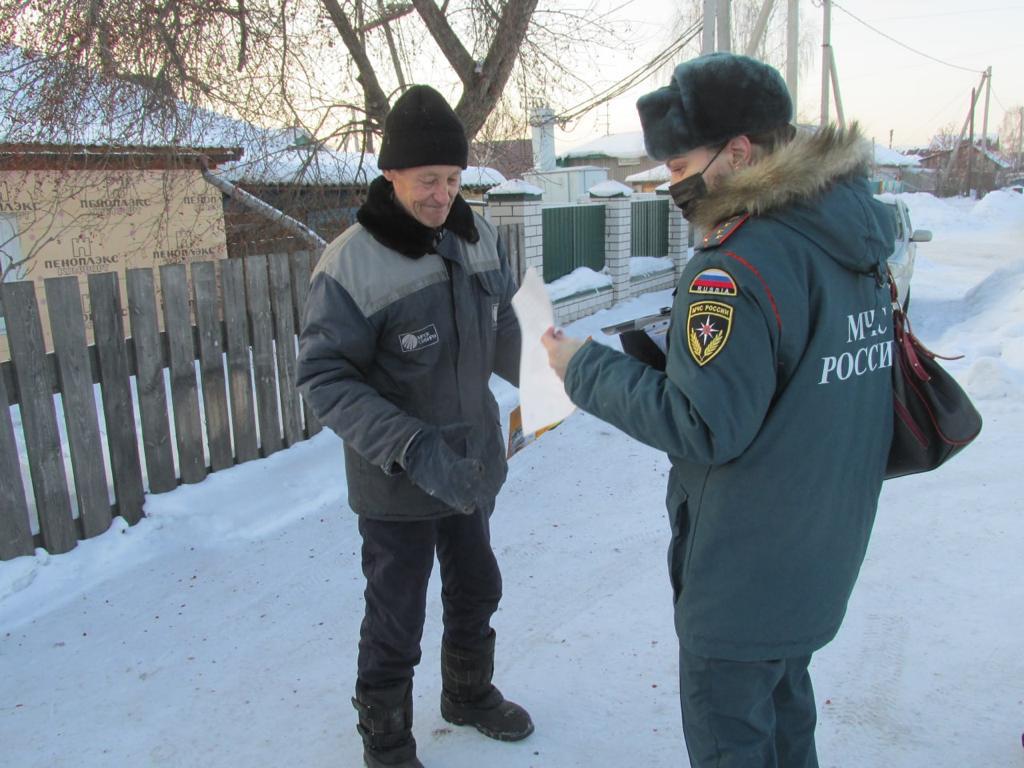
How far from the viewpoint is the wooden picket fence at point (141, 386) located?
3.56 meters

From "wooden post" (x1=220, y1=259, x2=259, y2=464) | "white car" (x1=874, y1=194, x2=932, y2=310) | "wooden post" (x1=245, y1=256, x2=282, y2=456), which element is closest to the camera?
"wooden post" (x1=220, y1=259, x2=259, y2=464)

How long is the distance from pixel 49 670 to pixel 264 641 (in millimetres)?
754

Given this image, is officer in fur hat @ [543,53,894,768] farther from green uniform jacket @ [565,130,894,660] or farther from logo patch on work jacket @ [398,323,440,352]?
logo patch on work jacket @ [398,323,440,352]

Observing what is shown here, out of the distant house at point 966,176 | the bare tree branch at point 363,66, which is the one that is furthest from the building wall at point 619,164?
the bare tree branch at point 363,66

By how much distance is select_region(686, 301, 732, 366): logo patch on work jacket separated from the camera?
1.33 meters

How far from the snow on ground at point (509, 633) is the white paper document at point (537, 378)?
1201 mm

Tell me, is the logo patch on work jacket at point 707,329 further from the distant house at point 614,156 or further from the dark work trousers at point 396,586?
the distant house at point 614,156

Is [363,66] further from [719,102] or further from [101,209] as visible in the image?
[719,102]

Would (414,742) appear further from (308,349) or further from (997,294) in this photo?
(997,294)

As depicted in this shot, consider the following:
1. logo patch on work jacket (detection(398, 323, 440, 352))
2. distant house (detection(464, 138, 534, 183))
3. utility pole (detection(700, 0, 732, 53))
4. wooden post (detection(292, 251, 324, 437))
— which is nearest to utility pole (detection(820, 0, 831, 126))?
utility pole (detection(700, 0, 732, 53))

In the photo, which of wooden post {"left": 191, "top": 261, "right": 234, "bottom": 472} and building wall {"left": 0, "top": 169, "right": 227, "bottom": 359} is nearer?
wooden post {"left": 191, "top": 261, "right": 234, "bottom": 472}

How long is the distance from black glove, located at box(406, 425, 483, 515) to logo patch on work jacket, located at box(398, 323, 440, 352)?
245 millimetres

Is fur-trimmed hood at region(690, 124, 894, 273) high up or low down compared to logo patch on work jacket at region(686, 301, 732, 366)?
up

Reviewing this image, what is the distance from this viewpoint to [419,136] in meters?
2.09
